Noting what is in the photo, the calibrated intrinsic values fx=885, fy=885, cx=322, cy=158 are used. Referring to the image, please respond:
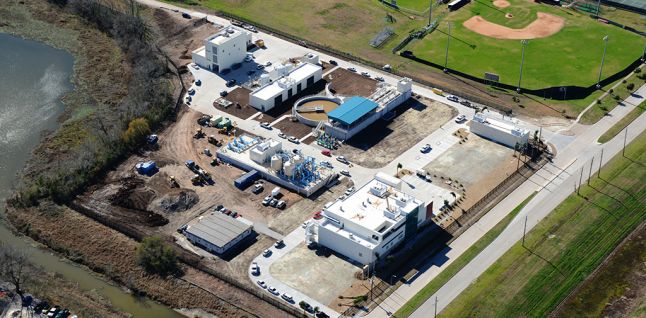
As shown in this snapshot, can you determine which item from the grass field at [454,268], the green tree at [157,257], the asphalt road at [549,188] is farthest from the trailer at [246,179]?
the asphalt road at [549,188]

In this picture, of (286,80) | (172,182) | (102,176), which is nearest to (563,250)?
(172,182)

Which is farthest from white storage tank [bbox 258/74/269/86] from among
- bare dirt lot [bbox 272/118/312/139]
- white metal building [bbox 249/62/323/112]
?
bare dirt lot [bbox 272/118/312/139]

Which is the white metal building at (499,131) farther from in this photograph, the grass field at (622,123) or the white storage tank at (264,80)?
the white storage tank at (264,80)

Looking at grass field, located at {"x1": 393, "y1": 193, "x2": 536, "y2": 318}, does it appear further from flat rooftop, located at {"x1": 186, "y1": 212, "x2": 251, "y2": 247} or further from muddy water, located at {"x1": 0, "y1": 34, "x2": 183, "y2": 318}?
muddy water, located at {"x1": 0, "y1": 34, "x2": 183, "y2": 318}

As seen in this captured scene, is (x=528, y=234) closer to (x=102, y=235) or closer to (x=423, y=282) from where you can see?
(x=423, y=282)

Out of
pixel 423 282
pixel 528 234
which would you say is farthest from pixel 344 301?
pixel 528 234

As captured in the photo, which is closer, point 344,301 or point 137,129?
point 344,301
